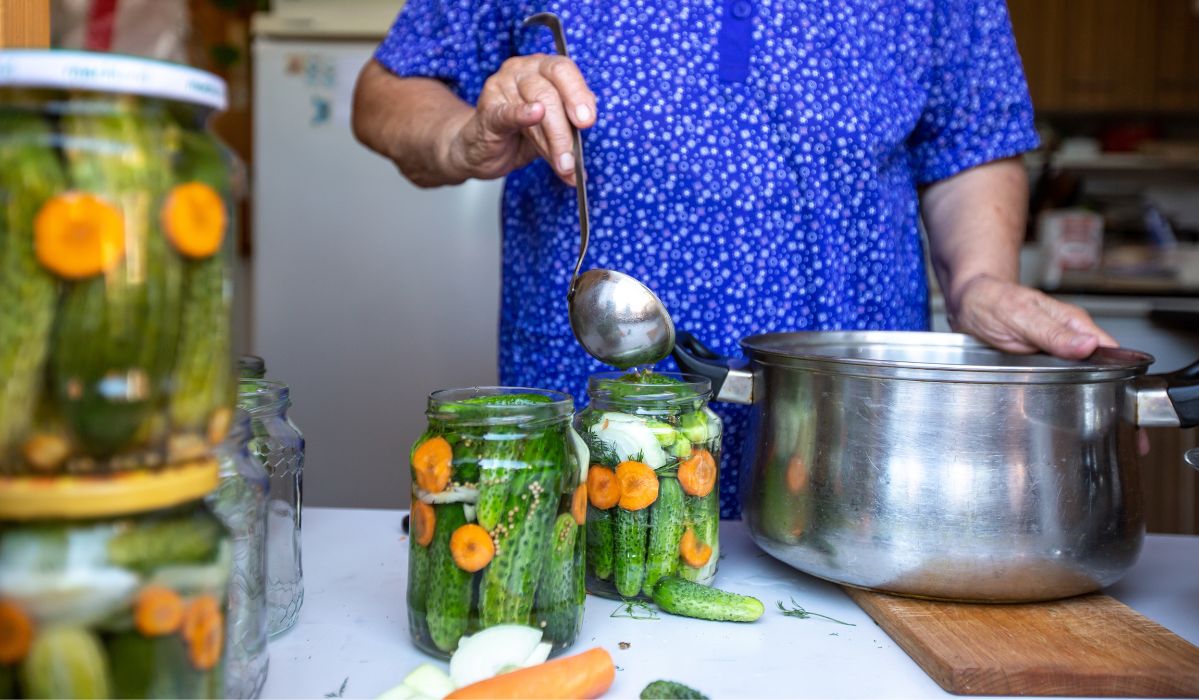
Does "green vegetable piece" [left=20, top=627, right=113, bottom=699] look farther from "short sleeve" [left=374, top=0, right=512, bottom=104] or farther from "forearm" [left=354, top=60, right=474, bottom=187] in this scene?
"short sleeve" [left=374, top=0, right=512, bottom=104]

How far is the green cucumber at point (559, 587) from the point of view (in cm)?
60

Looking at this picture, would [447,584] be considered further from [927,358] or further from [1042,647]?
[927,358]

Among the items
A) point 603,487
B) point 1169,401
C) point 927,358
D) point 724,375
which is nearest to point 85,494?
point 603,487

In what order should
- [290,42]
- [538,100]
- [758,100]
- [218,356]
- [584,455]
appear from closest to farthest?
1. [218,356]
2. [584,455]
3. [538,100]
4. [758,100]
5. [290,42]

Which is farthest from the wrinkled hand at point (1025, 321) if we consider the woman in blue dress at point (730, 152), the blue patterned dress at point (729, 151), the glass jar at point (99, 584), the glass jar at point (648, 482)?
the glass jar at point (99, 584)

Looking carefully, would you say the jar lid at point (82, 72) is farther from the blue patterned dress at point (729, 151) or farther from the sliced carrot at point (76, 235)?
the blue patterned dress at point (729, 151)

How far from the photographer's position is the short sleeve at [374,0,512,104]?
1097 mm

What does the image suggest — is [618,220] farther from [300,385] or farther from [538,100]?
[300,385]

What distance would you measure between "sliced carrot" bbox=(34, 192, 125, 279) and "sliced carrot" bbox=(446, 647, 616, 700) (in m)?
0.29

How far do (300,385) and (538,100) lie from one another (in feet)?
6.12

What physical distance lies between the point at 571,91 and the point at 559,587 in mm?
393

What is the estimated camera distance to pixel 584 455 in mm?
637

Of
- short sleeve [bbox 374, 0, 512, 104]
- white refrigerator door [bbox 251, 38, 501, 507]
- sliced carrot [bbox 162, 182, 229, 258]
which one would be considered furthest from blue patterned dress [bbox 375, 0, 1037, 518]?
white refrigerator door [bbox 251, 38, 501, 507]

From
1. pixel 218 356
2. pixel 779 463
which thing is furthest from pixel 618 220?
pixel 218 356
